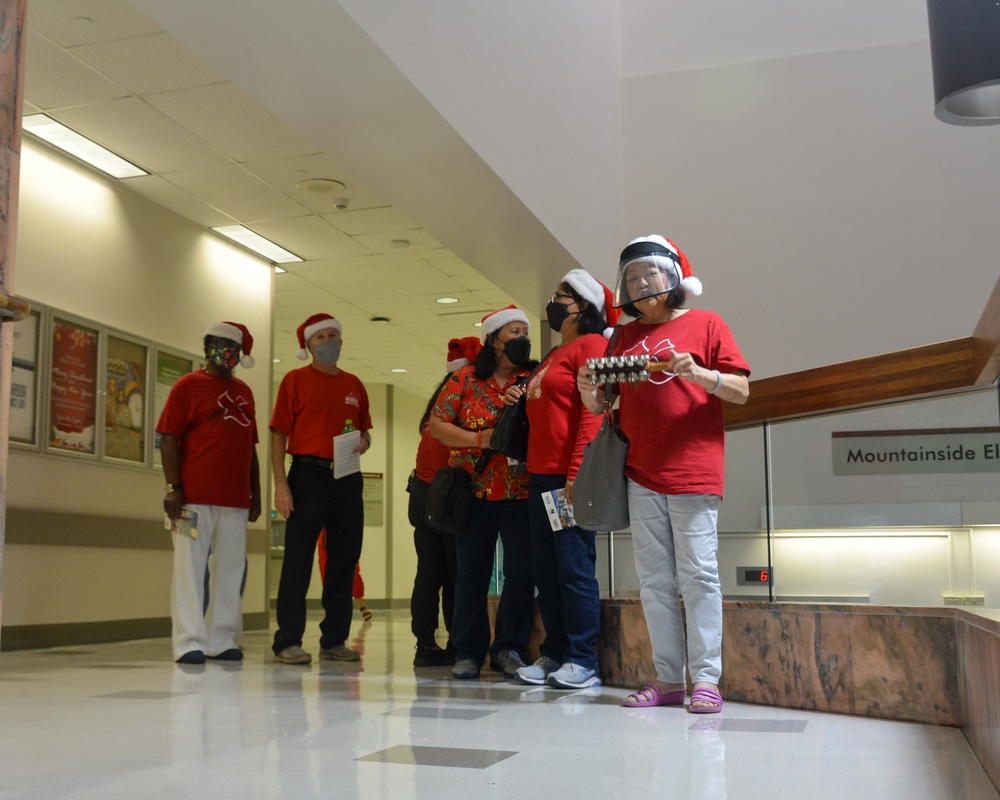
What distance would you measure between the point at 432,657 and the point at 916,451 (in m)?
2.50

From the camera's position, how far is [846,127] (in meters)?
7.40

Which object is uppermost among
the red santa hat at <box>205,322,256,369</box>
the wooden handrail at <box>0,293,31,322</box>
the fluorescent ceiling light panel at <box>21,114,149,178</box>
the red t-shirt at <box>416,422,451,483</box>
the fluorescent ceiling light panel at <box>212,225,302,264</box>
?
the fluorescent ceiling light panel at <box>21,114,149,178</box>

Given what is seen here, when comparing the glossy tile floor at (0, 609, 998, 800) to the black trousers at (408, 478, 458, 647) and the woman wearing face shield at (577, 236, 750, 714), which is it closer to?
the woman wearing face shield at (577, 236, 750, 714)

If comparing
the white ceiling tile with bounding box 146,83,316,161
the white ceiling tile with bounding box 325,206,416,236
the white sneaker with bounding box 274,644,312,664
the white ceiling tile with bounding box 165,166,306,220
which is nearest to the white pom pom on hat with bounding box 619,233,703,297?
the white sneaker with bounding box 274,644,312,664

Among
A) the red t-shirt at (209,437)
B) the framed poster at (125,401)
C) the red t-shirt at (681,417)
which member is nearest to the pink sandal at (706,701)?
the red t-shirt at (681,417)

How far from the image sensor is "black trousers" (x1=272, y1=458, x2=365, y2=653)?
480 cm

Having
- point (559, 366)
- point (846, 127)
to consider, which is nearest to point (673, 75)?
point (846, 127)

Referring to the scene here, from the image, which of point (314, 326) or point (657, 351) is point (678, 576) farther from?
point (314, 326)

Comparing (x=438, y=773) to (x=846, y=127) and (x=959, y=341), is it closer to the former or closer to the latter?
(x=959, y=341)

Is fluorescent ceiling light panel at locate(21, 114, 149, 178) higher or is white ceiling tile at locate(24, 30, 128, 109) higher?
white ceiling tile at locate(24, 30, 128, 109)

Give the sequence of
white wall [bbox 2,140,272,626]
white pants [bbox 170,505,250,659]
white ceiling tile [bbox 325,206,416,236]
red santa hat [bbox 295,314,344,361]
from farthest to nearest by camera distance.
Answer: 1. white ceiling tile [bbox 325,206,416,236]
2. white wall [bbox 2,140,272,626]
3. red santa hat [bbox 295,314,344,361]
4. white pants [bbox 170,505,250,659]

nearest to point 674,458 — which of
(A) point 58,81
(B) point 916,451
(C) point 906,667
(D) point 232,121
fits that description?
(B) point 916,451

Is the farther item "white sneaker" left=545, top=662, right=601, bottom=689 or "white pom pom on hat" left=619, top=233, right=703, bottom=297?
"white sneaker" left=545, top=662, right=601, bottom=689

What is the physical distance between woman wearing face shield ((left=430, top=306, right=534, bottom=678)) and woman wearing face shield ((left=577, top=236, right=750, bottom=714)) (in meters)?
0.82
